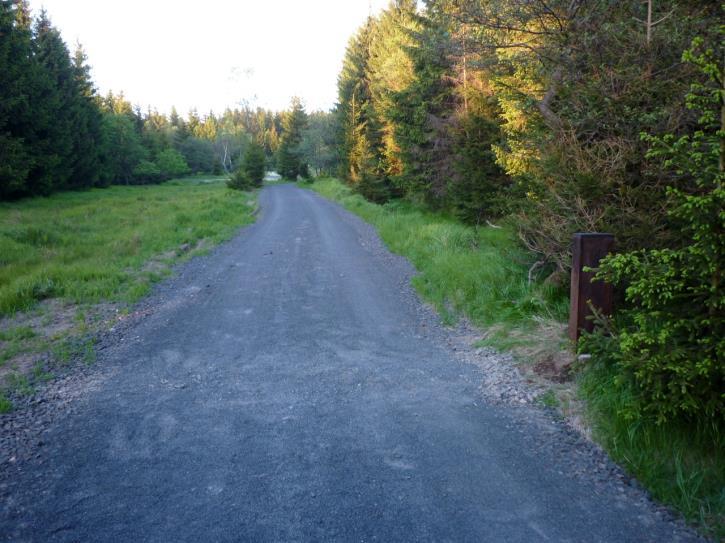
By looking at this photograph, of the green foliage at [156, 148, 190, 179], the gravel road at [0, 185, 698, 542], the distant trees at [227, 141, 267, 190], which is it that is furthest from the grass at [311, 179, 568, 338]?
the green foliage at [156, 148, 190, 179]

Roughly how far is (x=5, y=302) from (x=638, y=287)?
956 cm

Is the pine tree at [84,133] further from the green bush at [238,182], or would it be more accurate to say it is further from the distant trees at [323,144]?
the distant trees at [323,144]

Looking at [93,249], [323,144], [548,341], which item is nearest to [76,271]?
[93,249]

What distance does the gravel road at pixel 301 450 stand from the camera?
10.5 ft

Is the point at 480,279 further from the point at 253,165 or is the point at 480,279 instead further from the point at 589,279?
the point at 253,165

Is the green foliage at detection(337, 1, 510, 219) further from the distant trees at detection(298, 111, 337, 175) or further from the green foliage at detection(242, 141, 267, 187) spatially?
the green foliage at detection(242, 141, 267, 187)

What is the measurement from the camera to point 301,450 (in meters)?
4.06

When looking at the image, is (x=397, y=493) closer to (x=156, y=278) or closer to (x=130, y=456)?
(x=130, y=456)

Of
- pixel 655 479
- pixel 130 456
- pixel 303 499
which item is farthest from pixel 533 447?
pixel 130 456

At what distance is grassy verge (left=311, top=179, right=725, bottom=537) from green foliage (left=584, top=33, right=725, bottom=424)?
26cm

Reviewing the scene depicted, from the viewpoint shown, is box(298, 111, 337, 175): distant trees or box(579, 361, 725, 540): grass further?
box(298, 111, 337, 175): distant trees

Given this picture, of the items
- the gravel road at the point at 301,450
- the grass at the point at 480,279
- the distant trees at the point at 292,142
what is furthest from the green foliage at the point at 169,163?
the gravel road at the point at 301,450

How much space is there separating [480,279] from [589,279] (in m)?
3.42

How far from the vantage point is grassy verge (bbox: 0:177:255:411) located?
6906 mm
